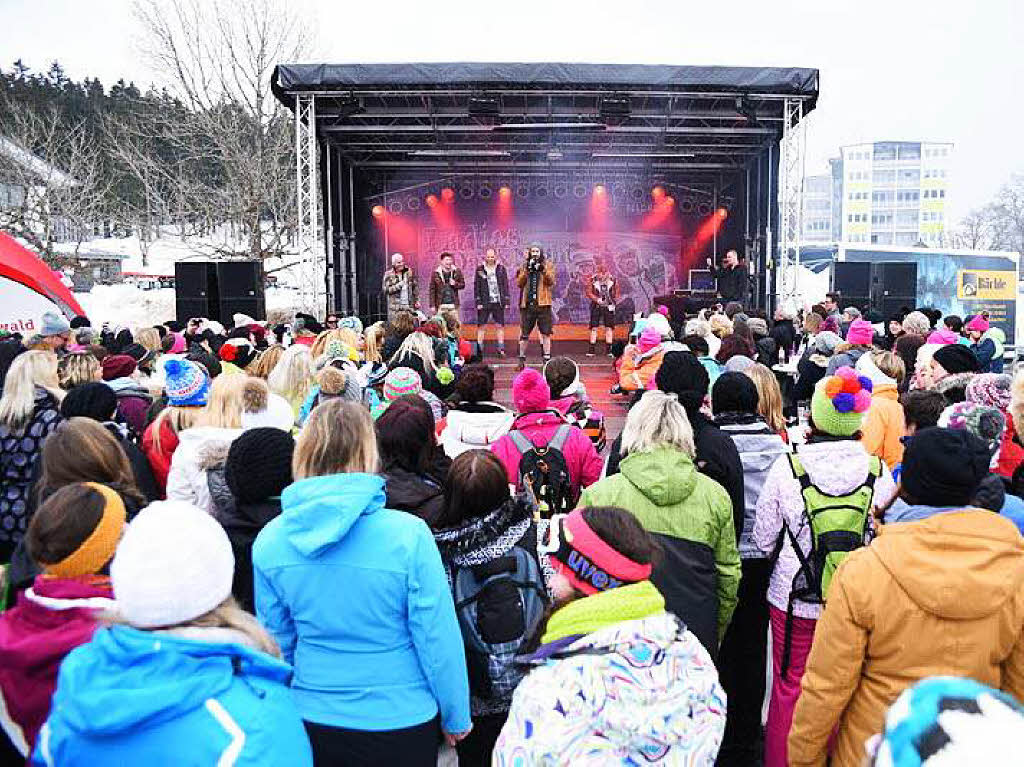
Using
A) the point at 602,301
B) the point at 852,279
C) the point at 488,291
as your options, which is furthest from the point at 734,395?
the point at 488,291

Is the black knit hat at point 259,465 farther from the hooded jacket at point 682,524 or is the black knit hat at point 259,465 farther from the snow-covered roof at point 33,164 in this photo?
the snow-covered roof at point 33,164

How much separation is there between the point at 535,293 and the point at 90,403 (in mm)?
9700

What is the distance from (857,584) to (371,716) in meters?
1.23

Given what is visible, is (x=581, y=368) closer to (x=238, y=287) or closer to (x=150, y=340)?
(x=238, y=287)

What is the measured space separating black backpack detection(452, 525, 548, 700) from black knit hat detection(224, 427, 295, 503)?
0.64 meters

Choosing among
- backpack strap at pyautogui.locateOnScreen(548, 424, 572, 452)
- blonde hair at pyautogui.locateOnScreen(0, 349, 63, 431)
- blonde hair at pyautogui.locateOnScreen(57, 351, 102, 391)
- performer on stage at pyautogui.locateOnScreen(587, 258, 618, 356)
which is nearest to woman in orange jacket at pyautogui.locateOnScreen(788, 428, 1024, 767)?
backpack strap at pyautogui.locateOnScreen(548, 424, 572, 452)

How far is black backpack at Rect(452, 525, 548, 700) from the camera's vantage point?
240cm

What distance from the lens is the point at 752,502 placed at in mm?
3453

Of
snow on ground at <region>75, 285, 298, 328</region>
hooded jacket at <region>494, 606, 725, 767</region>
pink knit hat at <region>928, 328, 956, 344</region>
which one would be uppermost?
snow on ground at <region>75, 285, 298, 328</region>

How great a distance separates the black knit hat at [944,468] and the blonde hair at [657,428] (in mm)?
889

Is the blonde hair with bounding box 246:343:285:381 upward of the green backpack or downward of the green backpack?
upward

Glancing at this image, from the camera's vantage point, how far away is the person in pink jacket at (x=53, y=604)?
5.86ft

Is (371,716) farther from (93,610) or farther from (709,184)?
(709,184)

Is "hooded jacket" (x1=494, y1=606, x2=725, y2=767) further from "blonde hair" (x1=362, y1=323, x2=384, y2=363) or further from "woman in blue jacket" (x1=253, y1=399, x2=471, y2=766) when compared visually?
"blonde hair" (x1=362, y1=323, x2=384, y2=363)
